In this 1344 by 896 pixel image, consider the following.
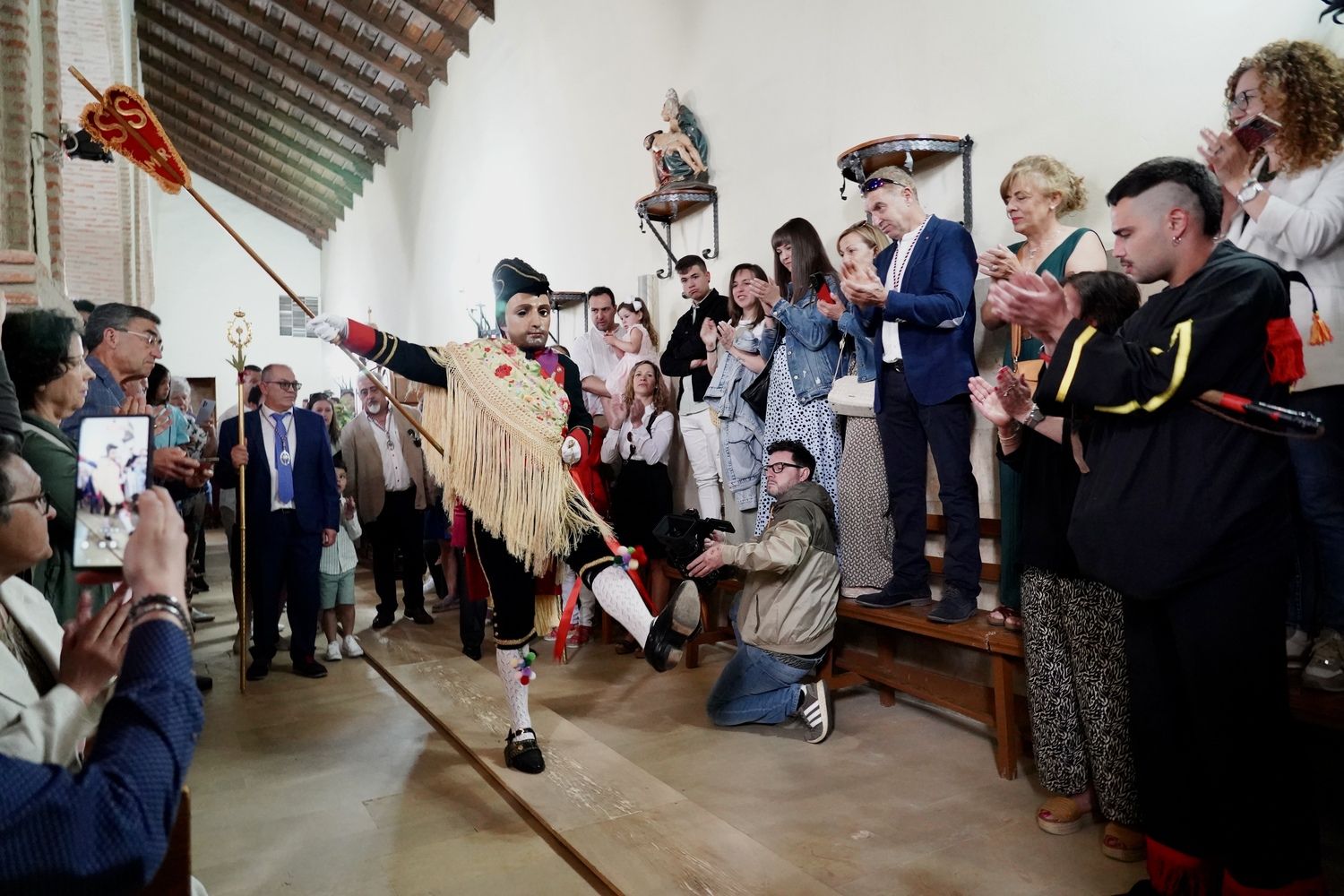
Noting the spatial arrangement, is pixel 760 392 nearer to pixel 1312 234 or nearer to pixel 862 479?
pixel 862 479

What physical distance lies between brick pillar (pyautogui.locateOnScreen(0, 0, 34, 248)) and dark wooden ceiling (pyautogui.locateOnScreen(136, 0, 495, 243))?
559cm

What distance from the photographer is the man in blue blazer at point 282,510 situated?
14.5 ft

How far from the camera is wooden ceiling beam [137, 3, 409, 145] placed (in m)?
10.6

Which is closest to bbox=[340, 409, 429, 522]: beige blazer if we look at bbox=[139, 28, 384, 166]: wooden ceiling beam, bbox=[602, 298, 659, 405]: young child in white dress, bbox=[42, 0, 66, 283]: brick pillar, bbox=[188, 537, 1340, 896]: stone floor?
bbox=[602, 298, 659, 405]: young child in white dress

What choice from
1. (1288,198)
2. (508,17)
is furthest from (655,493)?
(508,17)

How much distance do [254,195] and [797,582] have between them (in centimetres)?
1686

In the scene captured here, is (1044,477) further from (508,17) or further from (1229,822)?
(508,17)

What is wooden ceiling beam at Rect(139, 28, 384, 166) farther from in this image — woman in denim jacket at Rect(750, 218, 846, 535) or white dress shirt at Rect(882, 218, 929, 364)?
white dress shirt at Rect(882, 218, 929, 364)

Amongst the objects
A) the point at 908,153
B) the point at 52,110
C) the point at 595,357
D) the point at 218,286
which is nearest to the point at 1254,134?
the point at 908,153

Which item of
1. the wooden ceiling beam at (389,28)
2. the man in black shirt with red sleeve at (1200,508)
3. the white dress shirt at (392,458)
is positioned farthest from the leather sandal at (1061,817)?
the wooden ceiling beam at (389,28)

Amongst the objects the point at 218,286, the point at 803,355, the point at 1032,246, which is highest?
the point at 218,286

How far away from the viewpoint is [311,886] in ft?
7.41

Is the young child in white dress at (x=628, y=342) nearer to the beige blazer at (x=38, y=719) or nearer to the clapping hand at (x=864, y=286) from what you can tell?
the clapping hand at (x=864, y=286)

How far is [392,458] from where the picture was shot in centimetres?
570
